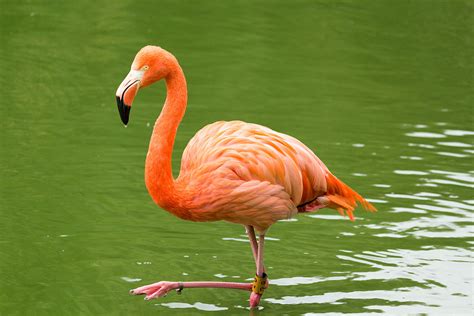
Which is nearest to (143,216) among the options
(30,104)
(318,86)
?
(30,104)

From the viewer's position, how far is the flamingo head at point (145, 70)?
18.5ft

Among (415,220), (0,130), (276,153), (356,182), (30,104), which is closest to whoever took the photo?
(276,153)

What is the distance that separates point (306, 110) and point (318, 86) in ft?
→ 3.20

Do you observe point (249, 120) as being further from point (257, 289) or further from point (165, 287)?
point (165, 287)

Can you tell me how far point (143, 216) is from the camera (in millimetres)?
7918

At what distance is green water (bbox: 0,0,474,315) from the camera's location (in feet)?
22.2

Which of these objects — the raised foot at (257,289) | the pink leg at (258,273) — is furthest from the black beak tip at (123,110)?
the raised foot at (257,289)

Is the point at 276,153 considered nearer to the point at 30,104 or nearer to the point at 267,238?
the point at 267,238

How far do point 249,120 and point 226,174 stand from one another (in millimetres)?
4181

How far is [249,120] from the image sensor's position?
10164 millimetres

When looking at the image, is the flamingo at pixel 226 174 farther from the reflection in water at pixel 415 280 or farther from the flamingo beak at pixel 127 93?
the reflection in water at pixel 415 280

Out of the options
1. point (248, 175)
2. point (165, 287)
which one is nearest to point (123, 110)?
point (248, 175)

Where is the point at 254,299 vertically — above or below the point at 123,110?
Result: below

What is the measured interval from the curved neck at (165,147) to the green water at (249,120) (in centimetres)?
88
